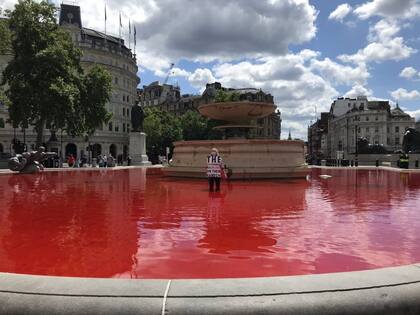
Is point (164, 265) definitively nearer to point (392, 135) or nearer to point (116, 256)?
point (116, 256)

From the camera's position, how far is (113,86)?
76.2 m

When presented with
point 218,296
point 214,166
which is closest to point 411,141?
point 214,166

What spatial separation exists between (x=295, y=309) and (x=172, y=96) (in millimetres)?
124998

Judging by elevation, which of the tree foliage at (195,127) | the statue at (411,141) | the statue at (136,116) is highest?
the tree foliage at (195,127)

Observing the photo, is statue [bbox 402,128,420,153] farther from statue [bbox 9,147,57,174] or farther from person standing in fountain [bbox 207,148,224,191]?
person standing in fountain [bbox 207,148,224,191]

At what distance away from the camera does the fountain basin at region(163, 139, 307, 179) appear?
57.4 feet

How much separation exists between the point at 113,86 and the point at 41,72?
141 ft

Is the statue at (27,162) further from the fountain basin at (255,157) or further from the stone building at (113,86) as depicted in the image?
the stone building at (113,86)

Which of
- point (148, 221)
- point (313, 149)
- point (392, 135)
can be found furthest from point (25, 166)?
point (313, 149)

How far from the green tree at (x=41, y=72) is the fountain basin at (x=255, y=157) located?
60.1 ft

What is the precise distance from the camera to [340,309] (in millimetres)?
2805

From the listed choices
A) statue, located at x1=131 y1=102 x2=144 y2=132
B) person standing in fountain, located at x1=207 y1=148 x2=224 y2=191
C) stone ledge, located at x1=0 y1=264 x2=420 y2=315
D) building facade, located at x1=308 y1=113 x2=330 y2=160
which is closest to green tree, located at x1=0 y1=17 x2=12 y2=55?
statue, located at x1=131 y1=102 x2=144 y2=132

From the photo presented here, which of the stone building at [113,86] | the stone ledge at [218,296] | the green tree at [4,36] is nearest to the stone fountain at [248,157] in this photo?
the stone ledge at [218,296]

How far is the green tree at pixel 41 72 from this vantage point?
3338cm
